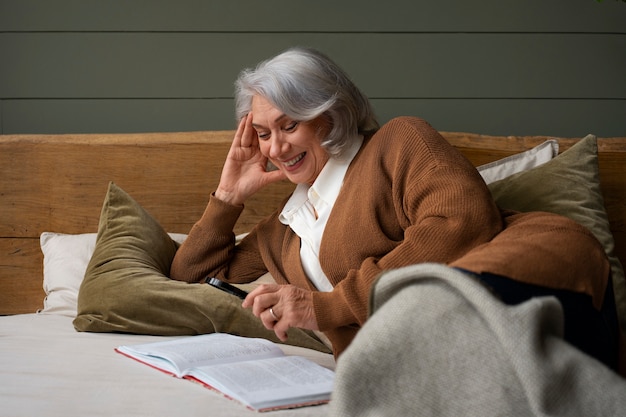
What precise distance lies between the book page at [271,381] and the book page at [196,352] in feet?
0.22

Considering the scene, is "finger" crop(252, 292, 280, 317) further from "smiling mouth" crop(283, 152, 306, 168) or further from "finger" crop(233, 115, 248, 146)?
"finger" crop(233, 115, 248, 146)

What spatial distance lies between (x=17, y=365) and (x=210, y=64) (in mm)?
A: 1541

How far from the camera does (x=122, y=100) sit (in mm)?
2936

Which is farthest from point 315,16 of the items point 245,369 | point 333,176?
point 245,369

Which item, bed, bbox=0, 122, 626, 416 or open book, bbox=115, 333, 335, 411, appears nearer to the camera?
open book, bbox=115, 333, 335, 411

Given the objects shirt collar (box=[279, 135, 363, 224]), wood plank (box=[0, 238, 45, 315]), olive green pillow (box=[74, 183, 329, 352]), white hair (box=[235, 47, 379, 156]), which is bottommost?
wood plank (box=[0, 238, 45, 315])

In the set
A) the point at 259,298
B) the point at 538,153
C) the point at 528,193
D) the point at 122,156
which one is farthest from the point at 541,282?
the point at 122,156

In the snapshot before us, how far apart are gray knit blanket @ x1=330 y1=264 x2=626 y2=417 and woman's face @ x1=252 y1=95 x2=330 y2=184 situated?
1093mm

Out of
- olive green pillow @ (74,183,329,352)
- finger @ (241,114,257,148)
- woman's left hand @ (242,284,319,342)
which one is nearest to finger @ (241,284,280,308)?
woman's left hand @ (242,284,319,342)

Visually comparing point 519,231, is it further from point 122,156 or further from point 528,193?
point 122,156

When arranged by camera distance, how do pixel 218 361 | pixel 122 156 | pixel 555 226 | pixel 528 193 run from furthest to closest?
pixel 122 156
pixel 528 193
pixel 218 361
pixel 555 226

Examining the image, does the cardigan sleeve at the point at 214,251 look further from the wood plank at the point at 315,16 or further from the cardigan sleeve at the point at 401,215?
the wood plank at the point at 315,16

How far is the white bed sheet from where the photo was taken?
1310 millimetres

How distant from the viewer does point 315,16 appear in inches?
114
